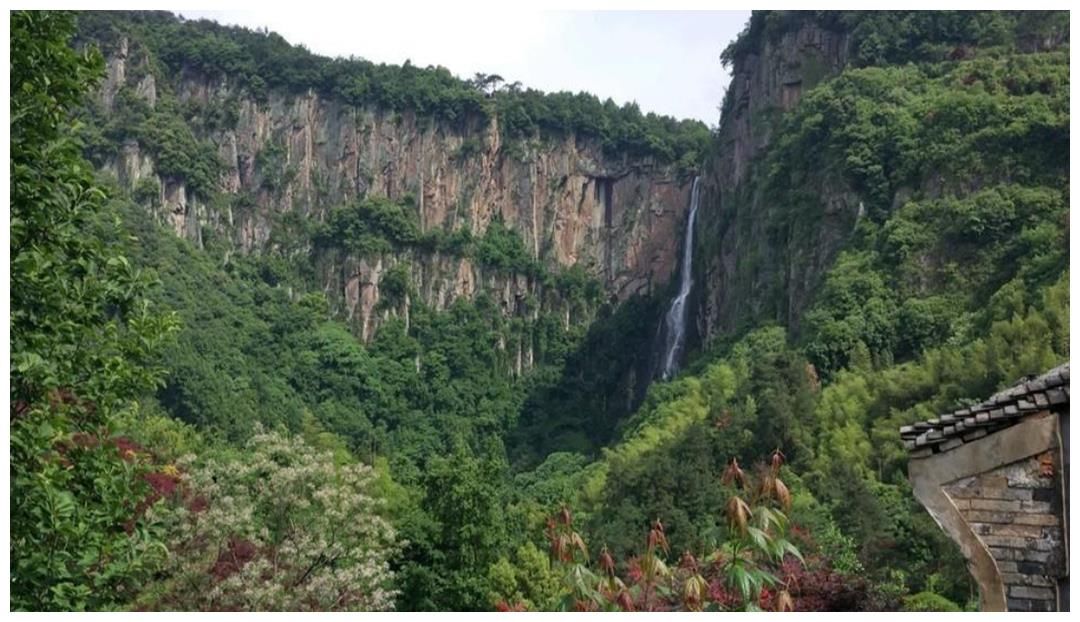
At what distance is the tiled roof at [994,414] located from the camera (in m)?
6.77

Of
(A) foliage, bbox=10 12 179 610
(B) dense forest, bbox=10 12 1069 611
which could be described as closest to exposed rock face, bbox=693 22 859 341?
(B) dense forest, bbox=10 12 1069 611

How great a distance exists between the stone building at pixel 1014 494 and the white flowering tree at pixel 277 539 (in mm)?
10582

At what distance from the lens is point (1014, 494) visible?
6.86 m

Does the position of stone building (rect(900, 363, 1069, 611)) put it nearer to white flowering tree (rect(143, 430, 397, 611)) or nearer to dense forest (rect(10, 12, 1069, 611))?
dense forest (rect(10, 12, 1069, 611))

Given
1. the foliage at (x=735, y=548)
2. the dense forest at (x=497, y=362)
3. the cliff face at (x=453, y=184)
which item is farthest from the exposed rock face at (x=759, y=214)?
the foliage at (x=735, y=548)

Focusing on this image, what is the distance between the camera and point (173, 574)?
1694 centimetres

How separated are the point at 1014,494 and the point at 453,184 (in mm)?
77194

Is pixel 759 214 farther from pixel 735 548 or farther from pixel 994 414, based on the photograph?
pixel 735 548

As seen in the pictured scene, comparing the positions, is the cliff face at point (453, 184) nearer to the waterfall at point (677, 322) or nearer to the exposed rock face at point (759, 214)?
the waterfall at point (677, 322)

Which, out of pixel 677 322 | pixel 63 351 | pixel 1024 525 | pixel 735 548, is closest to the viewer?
pixel 735 548

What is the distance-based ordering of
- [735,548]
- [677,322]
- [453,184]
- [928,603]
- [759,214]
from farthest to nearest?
[453,184] < [677,322] < [759,214] < [928,603] < [735,548]

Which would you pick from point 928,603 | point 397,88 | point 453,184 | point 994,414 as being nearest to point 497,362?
point 453,184

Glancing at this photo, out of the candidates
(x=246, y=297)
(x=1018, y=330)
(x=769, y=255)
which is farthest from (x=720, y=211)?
(x=1018, y=330)

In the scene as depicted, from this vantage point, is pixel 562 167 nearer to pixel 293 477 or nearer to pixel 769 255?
pixel 769 255
